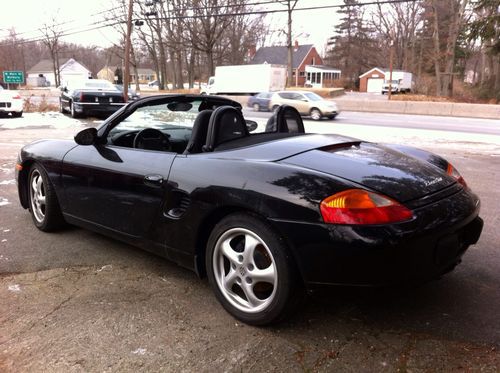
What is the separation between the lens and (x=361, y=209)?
231cm

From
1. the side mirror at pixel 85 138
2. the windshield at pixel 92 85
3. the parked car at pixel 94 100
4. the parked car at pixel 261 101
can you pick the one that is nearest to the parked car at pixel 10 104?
the parked car at pixel 94 100

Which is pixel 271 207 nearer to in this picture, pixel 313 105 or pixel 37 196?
pixel 37 196

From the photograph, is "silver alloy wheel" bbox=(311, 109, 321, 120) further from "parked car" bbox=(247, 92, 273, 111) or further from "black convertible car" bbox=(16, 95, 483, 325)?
"black convertible car" bbox=(16, 95, 483, 325)

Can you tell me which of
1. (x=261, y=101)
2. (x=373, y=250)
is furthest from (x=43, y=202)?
(x=261, y=101)

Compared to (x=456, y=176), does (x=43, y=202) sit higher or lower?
lower

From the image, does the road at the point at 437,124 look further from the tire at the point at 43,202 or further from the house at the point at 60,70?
the house at the point at 60,70

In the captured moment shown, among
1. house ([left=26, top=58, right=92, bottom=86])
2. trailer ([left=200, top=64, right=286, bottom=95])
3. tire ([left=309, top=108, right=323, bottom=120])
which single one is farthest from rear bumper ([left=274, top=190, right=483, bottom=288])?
house ([left=26, top=58, right=92, bottom=86])

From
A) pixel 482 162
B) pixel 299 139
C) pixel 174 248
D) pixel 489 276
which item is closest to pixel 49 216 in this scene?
pixel 174 248

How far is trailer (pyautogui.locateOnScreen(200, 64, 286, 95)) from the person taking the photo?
3997 centimetres

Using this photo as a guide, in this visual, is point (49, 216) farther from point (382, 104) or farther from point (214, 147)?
point (382, 104)

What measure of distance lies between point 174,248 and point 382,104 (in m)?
27.3

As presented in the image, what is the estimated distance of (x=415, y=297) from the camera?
2990 mm

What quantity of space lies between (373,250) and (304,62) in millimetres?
75499

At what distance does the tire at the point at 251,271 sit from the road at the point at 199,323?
115 mm
